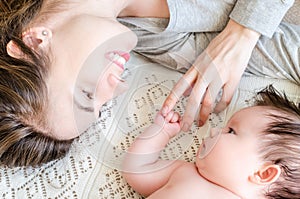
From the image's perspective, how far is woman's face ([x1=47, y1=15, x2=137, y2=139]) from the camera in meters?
0.97

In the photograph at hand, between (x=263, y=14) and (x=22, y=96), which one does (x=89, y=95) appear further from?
(x=263, y=14)

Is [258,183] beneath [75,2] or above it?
beneath

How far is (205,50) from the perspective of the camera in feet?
3.75

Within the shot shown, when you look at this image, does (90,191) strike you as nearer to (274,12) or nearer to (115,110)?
(115,110)

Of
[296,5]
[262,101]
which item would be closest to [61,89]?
[262,101]

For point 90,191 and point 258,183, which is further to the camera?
point 90,191

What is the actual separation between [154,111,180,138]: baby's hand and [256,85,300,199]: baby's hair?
0.62 feet

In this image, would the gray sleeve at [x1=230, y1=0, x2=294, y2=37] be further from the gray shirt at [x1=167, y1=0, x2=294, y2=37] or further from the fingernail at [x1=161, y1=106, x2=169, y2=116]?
the fingernail at [x1=161, y1=106, x2=169, y2=116]

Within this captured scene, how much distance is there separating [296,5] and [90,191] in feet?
2.07

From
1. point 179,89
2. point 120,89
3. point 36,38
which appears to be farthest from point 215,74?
point 36,38

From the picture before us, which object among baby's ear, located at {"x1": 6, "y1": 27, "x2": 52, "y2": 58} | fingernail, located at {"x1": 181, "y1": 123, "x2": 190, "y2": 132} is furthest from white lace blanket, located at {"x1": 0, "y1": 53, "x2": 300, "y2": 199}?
baby's ear, located at {"x1": 6, "y1": 27, "x2": 52, "y2": 58}

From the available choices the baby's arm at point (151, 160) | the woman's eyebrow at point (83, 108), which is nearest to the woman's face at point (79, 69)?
the woman's eyebrow at point (83, 108)

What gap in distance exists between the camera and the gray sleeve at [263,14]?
1.11 m

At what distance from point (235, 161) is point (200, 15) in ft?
→ 1.21
